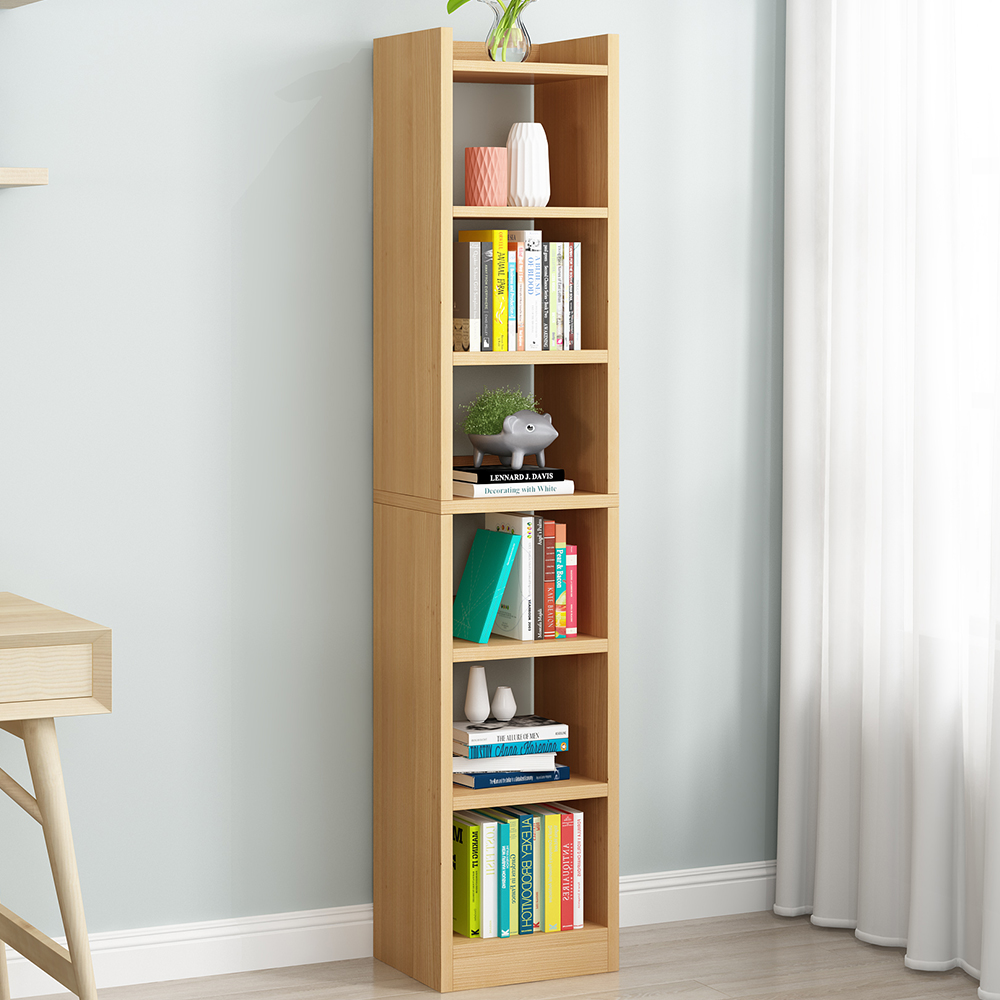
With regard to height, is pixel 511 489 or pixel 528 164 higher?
→ pixel 528 164

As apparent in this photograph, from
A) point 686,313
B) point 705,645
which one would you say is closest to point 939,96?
point 686,313

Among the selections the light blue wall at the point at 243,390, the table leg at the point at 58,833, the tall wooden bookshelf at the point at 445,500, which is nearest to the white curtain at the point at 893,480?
the light blue wall at the point at 243,390

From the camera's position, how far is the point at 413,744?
285 cm

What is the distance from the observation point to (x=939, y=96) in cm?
285

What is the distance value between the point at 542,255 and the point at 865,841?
1406 millimetres

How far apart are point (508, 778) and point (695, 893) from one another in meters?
0.71

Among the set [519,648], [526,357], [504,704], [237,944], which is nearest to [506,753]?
[504,704]

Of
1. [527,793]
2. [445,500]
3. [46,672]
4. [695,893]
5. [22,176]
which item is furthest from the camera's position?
[695,893]

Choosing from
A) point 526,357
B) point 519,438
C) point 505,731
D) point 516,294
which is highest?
point 516,294

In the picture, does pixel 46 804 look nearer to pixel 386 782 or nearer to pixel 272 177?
pixel 386 782

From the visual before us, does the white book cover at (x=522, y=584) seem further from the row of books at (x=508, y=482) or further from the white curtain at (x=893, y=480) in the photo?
the white curtain at (x=893, y=480)

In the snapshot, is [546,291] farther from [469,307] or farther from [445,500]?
[445,500]

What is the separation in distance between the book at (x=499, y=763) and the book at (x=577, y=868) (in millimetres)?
115

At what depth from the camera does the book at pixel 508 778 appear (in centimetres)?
284
